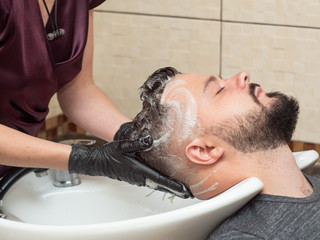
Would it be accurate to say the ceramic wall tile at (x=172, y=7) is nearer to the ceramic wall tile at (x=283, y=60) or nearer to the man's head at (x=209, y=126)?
the ceramic wall tile at (x=283, y=60)

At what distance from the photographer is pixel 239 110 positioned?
4.47ft

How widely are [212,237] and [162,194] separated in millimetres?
382

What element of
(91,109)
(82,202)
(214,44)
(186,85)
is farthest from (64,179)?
(214,44)

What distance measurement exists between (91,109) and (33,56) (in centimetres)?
31

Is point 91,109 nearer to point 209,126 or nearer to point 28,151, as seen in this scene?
point 28,151

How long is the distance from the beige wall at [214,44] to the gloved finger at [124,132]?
0.53 m

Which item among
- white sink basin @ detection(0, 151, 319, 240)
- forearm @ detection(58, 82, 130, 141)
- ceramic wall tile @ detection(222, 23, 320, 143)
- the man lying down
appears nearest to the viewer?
white sink basin @ detection(0, 151, 319, 240)

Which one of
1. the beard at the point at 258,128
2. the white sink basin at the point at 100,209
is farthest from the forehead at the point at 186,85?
the white sink basin at the point at 100,209

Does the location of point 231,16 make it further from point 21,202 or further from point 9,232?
point 9,232

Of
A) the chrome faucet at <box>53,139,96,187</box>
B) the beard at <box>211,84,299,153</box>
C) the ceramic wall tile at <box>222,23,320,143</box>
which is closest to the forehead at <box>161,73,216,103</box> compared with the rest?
the beard at <box>211,84,299,153</box>

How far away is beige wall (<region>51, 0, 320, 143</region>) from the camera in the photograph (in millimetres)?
1879

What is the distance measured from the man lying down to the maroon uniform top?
32 cm

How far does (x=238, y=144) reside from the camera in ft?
4.42

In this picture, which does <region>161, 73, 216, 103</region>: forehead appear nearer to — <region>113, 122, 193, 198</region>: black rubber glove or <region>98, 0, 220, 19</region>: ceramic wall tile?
<region>113, 122, 193, 198</region>: black rubber glove
